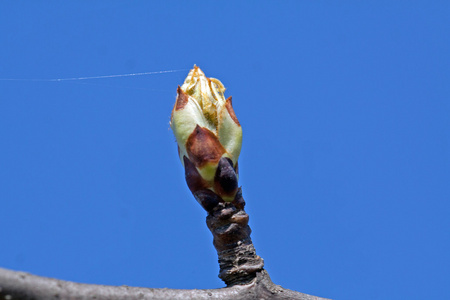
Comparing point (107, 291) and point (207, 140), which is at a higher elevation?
point (207, 140)

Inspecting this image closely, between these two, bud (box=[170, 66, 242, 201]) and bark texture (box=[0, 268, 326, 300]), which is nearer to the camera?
bark texture (box=[0, 268, 326, 300])

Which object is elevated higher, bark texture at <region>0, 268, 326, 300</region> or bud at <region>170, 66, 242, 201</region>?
bud at <region>170, 66, 242, 201</region>

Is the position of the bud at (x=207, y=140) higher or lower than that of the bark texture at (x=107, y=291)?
higher

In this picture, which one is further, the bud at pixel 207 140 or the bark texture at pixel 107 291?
the bud at pixel 207 140

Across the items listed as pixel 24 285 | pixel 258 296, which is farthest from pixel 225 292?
pixel 24 285
